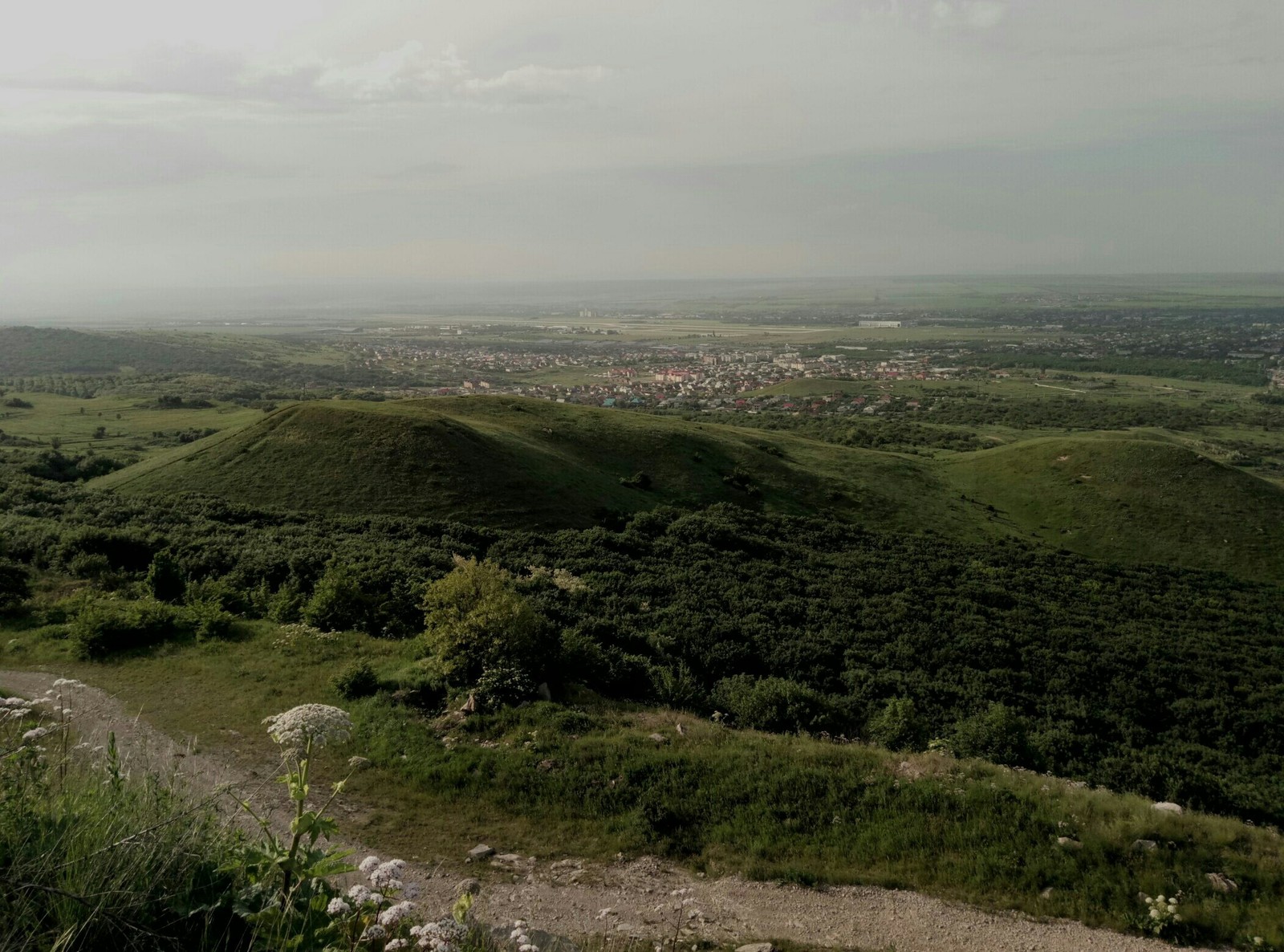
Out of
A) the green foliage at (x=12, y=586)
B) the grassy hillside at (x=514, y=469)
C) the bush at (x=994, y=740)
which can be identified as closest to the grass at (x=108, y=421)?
the grassy hillside at (x=514, y=469)

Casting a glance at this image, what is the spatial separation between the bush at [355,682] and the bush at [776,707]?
8947 millimetres

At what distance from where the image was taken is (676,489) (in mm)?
48000

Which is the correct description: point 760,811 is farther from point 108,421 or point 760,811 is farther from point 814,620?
point 108,421

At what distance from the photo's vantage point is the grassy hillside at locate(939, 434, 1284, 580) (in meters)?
45.7

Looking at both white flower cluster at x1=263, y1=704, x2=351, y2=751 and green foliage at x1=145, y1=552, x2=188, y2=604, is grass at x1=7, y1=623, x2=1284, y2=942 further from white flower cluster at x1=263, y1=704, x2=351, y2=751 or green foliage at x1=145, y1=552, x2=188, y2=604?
green foliage at x1=145, y1=552, x2=188, y2=604

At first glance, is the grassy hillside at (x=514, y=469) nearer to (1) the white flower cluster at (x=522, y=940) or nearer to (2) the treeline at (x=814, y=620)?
(2) the treeline at (x=814, y=620)

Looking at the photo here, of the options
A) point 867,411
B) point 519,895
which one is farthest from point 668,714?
point 867,411

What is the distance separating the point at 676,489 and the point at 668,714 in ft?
108

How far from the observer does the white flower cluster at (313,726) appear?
6.55m

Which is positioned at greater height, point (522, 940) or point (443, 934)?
point (443, 934)

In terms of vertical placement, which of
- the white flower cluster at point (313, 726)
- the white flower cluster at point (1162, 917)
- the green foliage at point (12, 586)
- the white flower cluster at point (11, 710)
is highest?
the white flower cluster at point (313, 726)

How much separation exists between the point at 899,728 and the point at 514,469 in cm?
3115

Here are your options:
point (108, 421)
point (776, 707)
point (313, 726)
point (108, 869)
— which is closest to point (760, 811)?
point (776, 707)

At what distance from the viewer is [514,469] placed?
4297 cm
